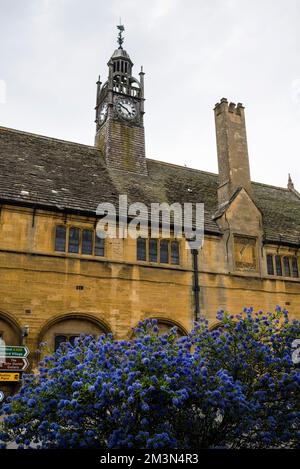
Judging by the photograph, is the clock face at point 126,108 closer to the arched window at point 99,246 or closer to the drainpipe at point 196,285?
the arched window at point 99,246

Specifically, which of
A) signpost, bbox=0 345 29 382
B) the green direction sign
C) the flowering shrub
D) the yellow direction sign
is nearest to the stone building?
the yellow direction sign

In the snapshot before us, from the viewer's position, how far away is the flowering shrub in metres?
7.72

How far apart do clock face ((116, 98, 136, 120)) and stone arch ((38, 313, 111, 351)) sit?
43.7ft

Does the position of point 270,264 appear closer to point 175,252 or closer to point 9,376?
point 175,252

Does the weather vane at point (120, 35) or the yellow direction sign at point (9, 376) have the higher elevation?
the weather vane at point (120, 35)

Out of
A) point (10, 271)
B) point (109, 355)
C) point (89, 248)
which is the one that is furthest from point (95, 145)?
point (109, 355)

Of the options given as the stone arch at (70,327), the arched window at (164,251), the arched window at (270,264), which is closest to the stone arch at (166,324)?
the stone arch at (70,327)

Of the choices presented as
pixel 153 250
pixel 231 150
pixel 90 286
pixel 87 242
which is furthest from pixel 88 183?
pixel 231 150

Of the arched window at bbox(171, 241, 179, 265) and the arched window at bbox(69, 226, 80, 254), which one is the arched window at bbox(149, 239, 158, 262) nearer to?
the arched window at bbox(171, 241, 179, 265)

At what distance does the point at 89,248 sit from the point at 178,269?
423cm

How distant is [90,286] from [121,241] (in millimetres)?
2523

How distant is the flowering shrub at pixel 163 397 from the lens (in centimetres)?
772

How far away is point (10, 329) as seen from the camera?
16703 millimetres

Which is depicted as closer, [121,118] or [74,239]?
[74,239]
